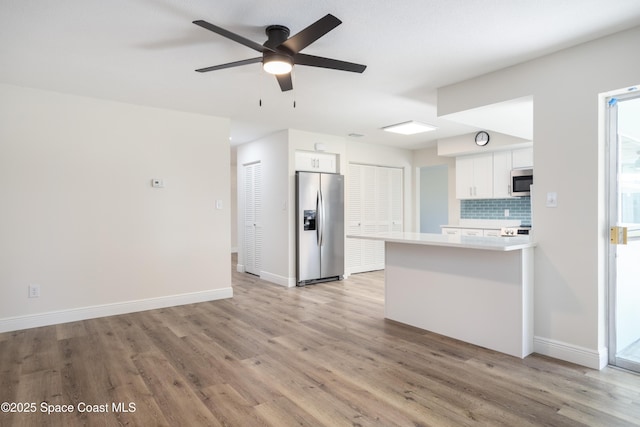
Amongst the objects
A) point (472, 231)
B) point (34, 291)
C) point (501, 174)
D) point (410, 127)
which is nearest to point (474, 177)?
point (501, 174)

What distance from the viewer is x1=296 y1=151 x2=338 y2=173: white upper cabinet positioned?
229 inches

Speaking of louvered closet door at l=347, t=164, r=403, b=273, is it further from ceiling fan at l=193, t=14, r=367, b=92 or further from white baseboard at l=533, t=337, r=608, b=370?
ceiling fan at l=193, t=14, r=367, b=92

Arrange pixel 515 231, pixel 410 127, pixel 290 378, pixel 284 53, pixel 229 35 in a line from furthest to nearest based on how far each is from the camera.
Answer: pixel 515 231 < pixel 410 127 < pixel 290 378 < pixel 284 53 < pixel 229 35

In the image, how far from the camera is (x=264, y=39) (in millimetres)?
2656

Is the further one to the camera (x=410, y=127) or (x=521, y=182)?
(x=521, y=182)

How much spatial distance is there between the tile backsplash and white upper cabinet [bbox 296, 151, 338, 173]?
248 centimetres

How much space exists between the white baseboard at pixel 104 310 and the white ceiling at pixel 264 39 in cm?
229

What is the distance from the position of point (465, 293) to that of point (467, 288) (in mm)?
50

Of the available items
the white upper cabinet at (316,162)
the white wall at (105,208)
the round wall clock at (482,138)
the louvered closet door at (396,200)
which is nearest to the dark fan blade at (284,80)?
the white wall at (105,208)

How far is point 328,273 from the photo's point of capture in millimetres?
5871

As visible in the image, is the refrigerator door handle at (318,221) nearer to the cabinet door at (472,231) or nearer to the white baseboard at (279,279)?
the white baseboard at (279,279)

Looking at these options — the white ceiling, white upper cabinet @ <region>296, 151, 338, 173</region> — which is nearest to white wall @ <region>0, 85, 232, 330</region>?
the white ceiling

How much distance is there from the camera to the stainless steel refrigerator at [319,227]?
5.56 meters

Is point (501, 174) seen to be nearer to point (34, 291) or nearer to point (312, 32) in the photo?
point (312, 32)
